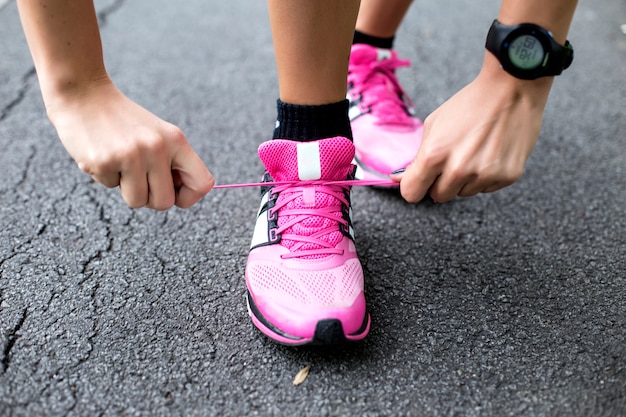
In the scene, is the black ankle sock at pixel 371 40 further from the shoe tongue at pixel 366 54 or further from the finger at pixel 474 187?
the finger at pixel 474 187

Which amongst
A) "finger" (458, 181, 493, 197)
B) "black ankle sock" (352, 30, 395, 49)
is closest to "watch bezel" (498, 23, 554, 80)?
"finger" (458, 181, 493, 197)

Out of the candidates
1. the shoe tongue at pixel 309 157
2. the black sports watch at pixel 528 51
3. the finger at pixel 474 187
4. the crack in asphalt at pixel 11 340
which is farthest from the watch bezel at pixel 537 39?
the crack in asphalt at pixel 11 340

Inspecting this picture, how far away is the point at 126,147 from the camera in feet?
2.46

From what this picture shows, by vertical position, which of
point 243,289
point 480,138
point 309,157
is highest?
point 480,138

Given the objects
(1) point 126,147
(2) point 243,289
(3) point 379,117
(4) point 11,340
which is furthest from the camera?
(3) point 379,117

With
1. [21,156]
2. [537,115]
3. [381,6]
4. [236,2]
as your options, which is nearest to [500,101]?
[537,115]

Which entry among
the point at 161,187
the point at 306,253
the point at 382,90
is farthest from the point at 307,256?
the point at 382,90

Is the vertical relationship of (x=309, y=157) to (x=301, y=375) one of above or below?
above

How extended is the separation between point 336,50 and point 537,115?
32cm

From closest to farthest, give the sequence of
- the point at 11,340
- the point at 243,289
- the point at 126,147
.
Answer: the point at 126,147 < the point at 11,340 < the point at 243,289

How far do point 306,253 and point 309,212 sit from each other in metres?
0.07

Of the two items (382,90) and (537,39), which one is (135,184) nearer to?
(537,39)

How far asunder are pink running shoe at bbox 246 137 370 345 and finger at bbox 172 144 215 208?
0.15 meters

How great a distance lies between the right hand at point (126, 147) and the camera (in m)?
0.76
